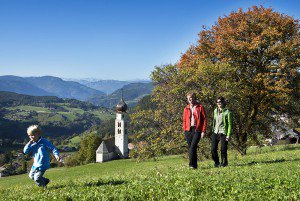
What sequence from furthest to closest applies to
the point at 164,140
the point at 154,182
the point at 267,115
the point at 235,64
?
1. the point at 267,115
2. the point at 235,64
3. the point at 164,140
4. the point at 154,182

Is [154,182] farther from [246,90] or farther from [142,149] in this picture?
[246,90]

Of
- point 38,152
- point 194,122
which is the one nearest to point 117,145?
point 194,122

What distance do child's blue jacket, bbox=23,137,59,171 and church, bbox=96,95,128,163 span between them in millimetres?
86533

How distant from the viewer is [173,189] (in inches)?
290

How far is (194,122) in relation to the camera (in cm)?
1099

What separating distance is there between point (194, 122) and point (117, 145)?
95.7m

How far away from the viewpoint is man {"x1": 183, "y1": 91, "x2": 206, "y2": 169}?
1086 cm

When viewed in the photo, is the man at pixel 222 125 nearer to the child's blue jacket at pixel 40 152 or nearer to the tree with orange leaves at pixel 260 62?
the child's blue jacket at pixel 40 152

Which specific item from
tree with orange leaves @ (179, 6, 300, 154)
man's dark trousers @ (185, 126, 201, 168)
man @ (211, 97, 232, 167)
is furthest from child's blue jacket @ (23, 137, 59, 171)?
tree with orange leaves @ (179, 6, 300, 154)

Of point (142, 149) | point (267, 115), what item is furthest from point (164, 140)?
point (267, 115)

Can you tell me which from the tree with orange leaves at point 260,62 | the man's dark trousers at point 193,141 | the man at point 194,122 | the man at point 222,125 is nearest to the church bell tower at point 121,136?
the tree with orange leaves at point 260,62

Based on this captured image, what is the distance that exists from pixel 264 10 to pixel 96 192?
24.4 m

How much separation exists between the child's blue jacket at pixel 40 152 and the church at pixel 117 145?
86.5 meters

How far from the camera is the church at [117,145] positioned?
3725 inches
